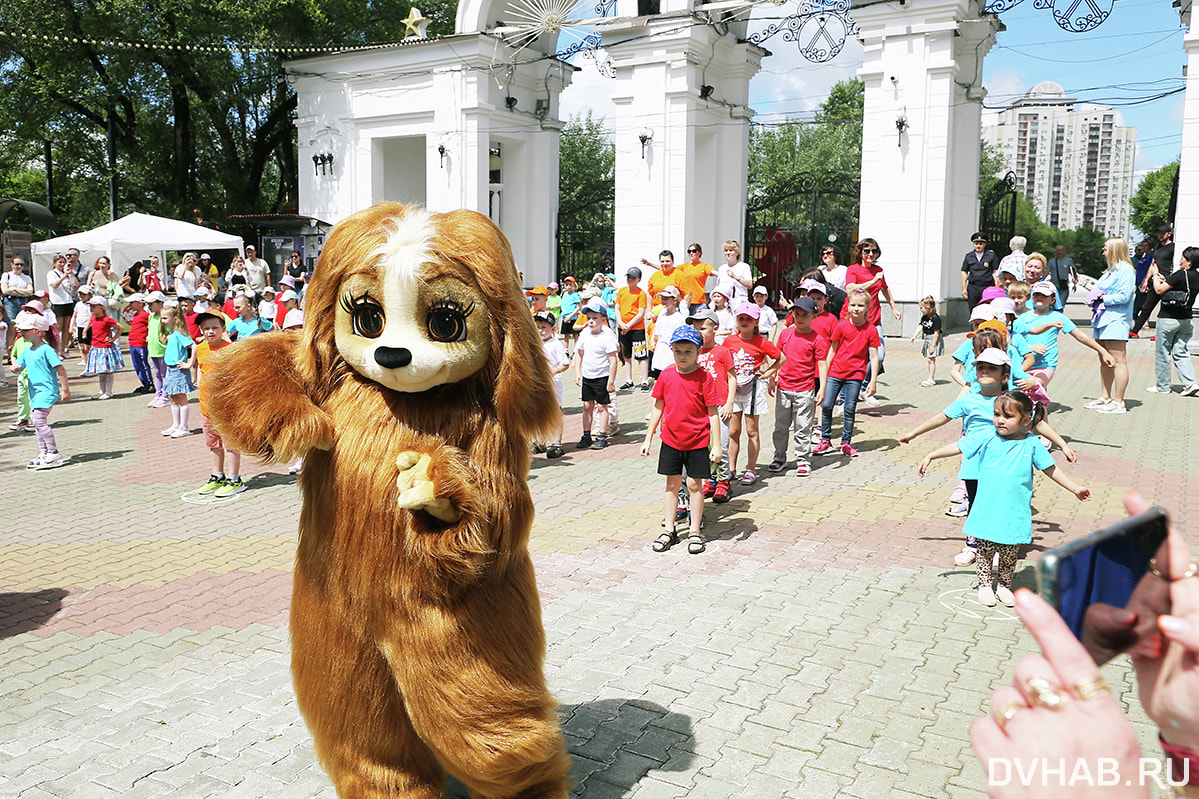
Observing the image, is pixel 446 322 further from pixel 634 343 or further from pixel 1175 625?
pixel 634 343

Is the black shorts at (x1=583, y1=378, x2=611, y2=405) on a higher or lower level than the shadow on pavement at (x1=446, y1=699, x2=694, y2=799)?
higher

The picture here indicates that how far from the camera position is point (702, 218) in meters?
20.9

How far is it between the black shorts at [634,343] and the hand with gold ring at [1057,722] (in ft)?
38.3

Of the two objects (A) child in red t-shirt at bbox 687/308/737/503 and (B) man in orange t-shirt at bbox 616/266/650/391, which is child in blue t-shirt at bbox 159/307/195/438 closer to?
(B) man in orange t-shirt at bbox 616/266/650/391

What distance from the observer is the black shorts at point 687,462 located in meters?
6.51

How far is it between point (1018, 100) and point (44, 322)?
56.5 ft

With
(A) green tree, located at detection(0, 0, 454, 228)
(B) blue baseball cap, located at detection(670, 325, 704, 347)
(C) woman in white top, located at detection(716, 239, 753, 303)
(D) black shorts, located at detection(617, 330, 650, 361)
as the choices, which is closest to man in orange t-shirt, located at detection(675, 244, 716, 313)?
(C) woman in white top, located at detection(716, 239, 753, 303)

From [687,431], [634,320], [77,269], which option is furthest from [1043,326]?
[77,269]

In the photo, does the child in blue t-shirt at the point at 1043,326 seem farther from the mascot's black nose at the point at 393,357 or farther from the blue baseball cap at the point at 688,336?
the mascot's black nose at the point at 393,357

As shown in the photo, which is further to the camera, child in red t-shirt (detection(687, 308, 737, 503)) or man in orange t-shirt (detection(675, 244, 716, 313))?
man in orange t-shirt (detection(675, 244, 716, 313))

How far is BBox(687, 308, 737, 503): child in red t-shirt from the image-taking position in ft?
24.4

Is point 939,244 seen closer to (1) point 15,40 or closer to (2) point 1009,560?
(2) point 1009,560

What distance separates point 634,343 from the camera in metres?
13.1

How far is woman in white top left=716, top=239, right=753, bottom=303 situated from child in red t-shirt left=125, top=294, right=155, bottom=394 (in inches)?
323
